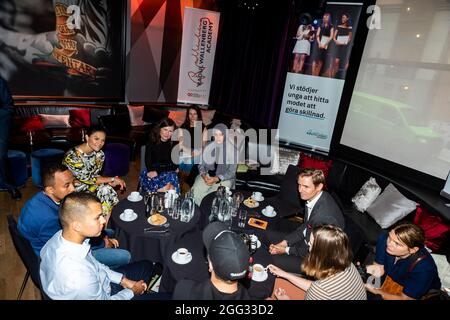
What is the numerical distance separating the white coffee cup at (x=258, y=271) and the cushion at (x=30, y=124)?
5.14m

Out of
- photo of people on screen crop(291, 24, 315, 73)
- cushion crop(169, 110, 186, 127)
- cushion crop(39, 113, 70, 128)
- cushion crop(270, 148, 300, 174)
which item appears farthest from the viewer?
cushion crop(169, 110, 186, 127)

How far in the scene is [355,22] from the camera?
16.4 ft

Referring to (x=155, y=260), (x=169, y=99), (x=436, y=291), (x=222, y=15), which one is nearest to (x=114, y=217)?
(x=155, y=260)

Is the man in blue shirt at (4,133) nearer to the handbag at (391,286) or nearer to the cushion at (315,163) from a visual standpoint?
the cushion at (315,163)

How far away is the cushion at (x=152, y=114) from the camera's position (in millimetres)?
7164

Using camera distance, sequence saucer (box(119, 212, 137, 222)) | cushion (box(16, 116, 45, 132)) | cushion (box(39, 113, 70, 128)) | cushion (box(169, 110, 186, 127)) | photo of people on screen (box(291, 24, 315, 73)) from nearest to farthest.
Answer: saucer (box(119, 212, 137, 222))
photo of people on screen (box(291, 24, 315, 73))
cushion (box(16, 116, 45, 132))
cushion (box(39, 113, 70, 128))
cushion (box(169, 110, 186, 127))

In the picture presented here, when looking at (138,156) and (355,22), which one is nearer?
(355,22)

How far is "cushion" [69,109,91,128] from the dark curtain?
10.2 ft

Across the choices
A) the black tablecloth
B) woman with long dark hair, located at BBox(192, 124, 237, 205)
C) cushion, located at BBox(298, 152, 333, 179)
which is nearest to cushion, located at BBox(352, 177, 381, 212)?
cushion, located at BBox(298, 152, 333, 179)

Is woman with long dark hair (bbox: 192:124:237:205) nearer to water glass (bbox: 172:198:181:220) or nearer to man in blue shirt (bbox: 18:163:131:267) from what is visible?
water glass (bbox: 172:198:181:220)

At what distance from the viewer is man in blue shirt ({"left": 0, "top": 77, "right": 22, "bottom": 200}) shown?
459 cm

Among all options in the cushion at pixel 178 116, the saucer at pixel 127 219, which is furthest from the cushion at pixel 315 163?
the cushion at pixel 178 116

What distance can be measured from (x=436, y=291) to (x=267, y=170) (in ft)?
10.3
